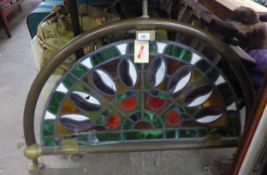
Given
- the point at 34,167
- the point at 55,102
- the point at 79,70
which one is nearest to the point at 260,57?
the point at 79,70

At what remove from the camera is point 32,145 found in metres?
1.17

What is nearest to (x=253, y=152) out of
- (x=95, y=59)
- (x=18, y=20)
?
(x=95, y=59)

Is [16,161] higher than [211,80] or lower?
lower

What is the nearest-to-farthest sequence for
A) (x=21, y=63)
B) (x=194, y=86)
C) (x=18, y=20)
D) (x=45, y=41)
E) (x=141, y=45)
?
(x=141, y=45), (x=194, y=86), (x=45, y=41), (x=21, y=63), (x=18, y=20)

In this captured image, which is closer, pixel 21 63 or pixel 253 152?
pixel 253 152

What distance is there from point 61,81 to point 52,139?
280 millimetres

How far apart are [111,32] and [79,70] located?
20 centimetres

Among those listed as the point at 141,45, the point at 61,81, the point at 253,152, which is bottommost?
the point at 253,152

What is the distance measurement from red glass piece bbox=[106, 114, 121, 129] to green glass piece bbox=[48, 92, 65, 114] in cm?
22

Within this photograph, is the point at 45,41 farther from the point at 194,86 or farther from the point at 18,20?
the point at 18,20

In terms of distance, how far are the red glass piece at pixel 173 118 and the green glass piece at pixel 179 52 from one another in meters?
0.25

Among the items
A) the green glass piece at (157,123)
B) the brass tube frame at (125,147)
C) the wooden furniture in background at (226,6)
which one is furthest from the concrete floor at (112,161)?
the wooden furniture in background at (226,6)

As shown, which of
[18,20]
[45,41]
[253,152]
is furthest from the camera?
[18,20]

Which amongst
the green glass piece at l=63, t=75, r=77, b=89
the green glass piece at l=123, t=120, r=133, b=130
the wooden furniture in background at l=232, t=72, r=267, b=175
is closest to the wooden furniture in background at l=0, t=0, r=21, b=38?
the green glass piece at l=63, t=75, r=77, b=89
